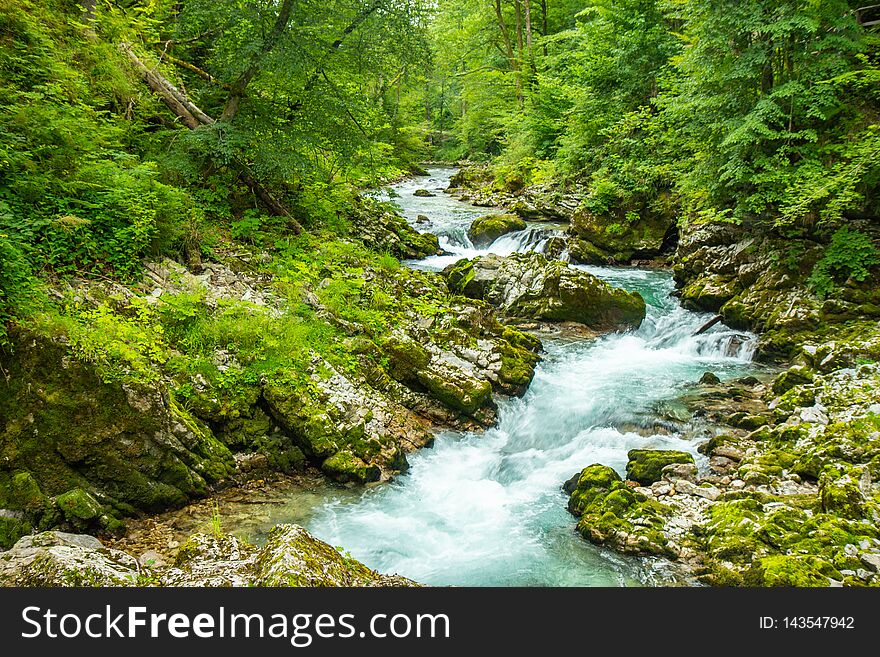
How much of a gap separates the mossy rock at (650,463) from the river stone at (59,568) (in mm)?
6054

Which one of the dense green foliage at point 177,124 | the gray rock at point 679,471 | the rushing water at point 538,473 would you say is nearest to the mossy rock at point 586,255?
the rushing water at point 538,473

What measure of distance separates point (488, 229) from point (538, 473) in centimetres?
1217

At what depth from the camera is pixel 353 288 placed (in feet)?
32.9

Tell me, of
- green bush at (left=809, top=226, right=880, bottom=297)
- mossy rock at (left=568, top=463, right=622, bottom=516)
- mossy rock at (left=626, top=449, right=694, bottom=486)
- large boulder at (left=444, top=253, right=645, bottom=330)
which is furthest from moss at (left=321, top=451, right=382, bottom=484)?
green bush at (left=809, top=226, right=880, bottom=297)

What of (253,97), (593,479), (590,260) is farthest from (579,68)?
(593,479)

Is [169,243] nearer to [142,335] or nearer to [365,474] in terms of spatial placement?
[142,335]

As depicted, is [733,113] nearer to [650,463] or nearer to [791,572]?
[650,463]

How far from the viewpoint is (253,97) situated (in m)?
10.7

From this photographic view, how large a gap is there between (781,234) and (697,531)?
9210mm

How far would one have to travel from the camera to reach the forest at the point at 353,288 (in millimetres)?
5723

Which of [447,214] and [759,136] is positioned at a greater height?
[759,136]

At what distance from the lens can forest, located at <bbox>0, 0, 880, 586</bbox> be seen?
18.8 feet

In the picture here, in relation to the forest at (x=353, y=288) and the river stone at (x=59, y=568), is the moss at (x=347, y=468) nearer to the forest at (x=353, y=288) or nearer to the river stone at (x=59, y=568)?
the forest at (x=353, y=288)

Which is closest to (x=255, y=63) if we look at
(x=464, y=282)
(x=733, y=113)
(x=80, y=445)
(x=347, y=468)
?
(x=464, y=282)
